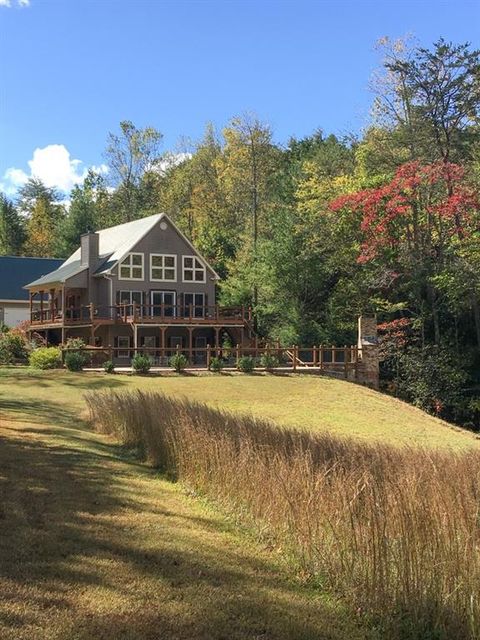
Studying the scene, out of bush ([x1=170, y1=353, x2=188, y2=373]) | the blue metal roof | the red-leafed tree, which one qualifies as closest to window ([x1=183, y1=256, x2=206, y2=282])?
the red-leafed tree

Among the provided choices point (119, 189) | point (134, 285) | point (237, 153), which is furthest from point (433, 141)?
point (119, 189)

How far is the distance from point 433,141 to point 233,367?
1416 cm

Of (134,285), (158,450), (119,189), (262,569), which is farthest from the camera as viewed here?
(119,189)

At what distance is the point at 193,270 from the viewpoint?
39.8m

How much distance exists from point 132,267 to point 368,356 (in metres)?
15.7

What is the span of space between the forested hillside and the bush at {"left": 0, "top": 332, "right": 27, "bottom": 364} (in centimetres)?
1472

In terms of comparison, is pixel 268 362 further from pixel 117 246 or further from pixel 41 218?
pixel 41 218

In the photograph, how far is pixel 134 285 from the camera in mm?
37719

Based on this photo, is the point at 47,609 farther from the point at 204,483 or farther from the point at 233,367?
the point at 233,367

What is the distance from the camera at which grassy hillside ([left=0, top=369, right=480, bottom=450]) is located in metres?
16.9

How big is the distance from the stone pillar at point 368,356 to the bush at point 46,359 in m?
14.0

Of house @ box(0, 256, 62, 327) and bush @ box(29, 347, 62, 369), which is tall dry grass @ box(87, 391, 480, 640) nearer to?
bush @ box(29, 347, 62, 369)

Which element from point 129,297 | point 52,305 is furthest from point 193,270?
point 52,305

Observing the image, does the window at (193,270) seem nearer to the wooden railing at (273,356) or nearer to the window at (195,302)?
the window at (195,302)
